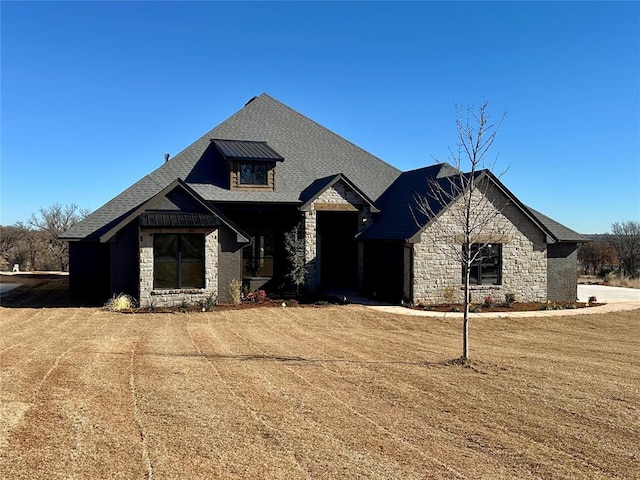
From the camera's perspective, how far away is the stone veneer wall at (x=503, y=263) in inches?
806

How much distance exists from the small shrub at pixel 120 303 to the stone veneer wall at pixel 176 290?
0.46 m

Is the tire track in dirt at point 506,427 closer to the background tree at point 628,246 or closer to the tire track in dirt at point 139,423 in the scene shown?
the tire track in dirt at point 139,423

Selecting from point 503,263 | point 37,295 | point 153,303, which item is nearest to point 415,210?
point 503,263

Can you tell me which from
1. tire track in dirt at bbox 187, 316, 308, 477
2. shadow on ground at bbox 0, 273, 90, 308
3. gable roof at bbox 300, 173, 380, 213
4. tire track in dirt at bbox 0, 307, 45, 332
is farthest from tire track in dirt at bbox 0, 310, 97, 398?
gable roof at bbox 300, 173, 380, 213

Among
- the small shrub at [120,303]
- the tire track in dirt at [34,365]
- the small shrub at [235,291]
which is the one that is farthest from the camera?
the small shrub at [235,291]

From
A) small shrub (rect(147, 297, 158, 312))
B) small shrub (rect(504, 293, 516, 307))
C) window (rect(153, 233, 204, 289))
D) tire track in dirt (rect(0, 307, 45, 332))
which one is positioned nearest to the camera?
tire track in dirt (rect(0, 307, 45, 332))

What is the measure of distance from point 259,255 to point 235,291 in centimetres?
377

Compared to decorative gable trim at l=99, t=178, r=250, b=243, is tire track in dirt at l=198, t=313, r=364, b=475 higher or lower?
lower

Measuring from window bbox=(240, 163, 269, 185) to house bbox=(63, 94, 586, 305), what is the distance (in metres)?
0.05

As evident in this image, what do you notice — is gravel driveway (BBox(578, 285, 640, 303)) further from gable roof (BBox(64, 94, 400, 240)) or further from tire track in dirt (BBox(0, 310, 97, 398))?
tire track in dirt (BBox(0, 310, 97, 398))

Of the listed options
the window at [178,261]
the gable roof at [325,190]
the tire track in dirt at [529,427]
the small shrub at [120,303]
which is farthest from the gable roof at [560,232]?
the small shrub at [120,303]

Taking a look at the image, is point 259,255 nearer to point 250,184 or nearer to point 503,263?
point 250,184

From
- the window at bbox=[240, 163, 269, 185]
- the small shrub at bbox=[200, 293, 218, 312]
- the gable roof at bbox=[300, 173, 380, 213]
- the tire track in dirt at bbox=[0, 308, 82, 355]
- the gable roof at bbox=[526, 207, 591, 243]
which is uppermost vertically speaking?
the window at bbox=[240, 163, 269, 185]

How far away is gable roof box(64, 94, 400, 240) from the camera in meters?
22.4
